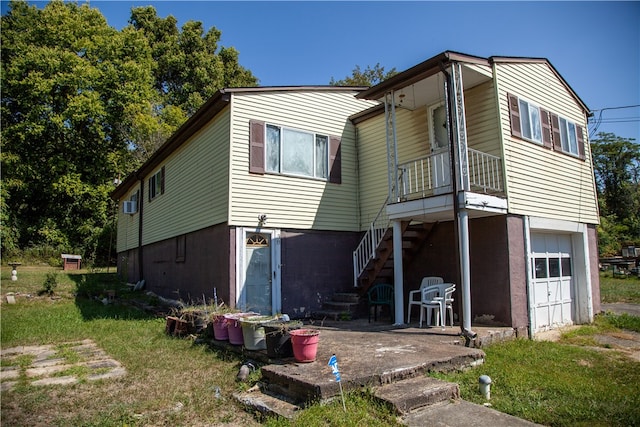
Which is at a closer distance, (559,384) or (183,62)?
(559,384)

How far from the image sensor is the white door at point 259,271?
10.0m

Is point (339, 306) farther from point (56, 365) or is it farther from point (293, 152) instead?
point (56, 365)

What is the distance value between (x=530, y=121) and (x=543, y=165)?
1.08 meters

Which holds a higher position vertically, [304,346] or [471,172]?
[471,172]

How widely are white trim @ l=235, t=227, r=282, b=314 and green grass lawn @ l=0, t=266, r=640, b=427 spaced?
1784mm

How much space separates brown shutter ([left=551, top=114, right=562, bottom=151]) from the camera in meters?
10.9

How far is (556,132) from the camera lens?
36.2 ft

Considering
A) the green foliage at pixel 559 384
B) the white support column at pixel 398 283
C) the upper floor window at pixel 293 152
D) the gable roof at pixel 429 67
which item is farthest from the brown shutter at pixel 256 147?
the green foliage at pixel 559 384

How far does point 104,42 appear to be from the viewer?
93.1ft

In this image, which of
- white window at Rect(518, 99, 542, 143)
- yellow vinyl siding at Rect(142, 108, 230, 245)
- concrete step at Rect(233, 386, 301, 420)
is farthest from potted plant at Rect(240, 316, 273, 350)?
white window at Rect(518, 99, 542, 143)

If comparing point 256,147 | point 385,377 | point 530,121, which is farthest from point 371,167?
point 385,377

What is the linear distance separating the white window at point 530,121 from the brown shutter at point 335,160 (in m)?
4.60

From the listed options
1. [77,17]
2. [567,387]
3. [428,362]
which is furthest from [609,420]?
[77,17]

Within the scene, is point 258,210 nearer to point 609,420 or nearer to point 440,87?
point 440,87
